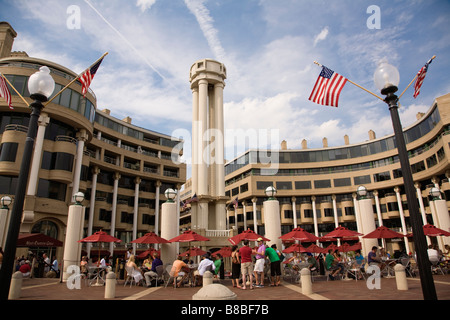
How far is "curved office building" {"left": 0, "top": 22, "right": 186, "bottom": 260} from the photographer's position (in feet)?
98.8

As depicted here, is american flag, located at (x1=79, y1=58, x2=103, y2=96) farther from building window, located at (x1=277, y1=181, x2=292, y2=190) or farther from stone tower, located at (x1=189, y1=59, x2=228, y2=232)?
building window, located at (x1=277, y1=181, x2=292, y2=190)

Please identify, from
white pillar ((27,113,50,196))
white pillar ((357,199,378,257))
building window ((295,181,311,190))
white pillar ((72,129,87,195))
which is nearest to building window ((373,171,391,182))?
building window ((295,181,311,190))

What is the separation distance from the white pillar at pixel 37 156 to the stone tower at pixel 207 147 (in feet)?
49.9

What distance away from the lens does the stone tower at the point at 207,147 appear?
33531 millimetres

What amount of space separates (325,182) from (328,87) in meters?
56.2

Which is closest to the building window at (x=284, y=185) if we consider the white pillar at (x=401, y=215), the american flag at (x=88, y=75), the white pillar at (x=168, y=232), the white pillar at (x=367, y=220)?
the white pillar at (x=401, y=215)

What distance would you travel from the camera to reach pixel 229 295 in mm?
7988

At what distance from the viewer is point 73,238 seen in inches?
704

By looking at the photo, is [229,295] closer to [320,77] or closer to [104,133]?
[320,77]

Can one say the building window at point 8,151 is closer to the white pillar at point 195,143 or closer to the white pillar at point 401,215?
the white pillar at point 195,143

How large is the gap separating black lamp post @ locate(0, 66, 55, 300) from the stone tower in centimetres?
2556

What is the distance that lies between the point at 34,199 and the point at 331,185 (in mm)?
53922

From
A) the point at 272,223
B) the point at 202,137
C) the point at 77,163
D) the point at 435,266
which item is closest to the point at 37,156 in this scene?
the point at 77,163
